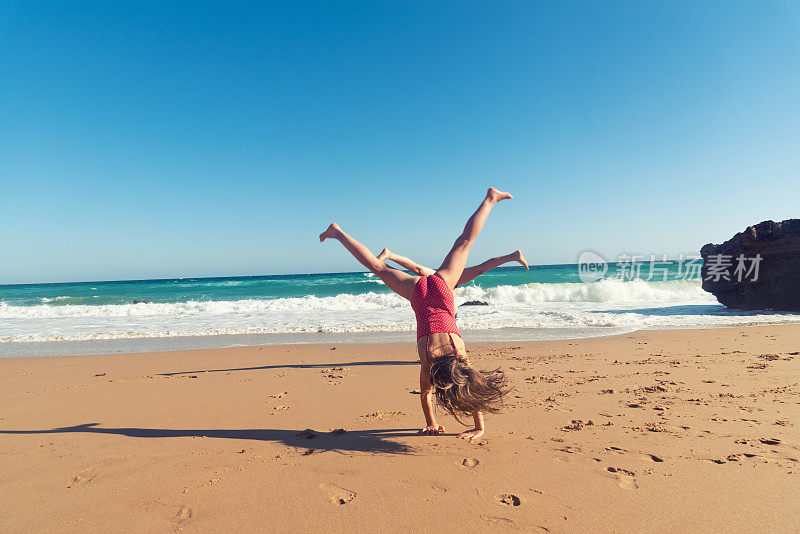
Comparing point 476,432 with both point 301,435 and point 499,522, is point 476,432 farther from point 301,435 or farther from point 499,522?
point 301,435

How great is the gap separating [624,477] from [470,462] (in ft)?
3.82

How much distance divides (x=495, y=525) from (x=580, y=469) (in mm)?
1065

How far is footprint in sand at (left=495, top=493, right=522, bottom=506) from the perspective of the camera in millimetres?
2672

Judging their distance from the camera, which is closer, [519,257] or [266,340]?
[519,257]

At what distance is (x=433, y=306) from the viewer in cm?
379

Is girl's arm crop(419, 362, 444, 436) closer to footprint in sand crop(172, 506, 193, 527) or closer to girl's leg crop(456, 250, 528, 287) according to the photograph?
girl's leg crop(456, 250, 528, 287)

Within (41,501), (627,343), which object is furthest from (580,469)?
(627,343)

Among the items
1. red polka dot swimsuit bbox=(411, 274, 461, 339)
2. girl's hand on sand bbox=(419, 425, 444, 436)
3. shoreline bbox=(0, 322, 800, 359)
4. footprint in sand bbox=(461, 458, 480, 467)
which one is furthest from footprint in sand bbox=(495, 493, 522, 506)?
shoreline bbox=(0, 322, 800, 359)

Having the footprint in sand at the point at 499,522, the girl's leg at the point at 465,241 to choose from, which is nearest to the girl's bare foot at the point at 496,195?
the girl's leg at the point at 465,241

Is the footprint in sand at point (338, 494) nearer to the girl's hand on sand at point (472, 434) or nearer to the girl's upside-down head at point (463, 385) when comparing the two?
the girl's upside-down head at point (463, 385)

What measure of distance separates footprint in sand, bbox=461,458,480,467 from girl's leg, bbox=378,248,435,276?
80.2 inches

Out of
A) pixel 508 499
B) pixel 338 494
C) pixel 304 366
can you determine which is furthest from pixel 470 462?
pixel 304 366

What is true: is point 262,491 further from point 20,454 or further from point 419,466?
point 20,454

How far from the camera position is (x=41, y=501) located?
289 centimetres
